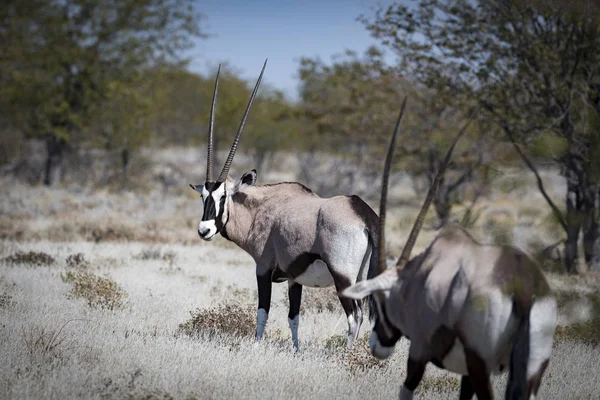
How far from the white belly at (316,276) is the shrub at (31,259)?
6380 mm

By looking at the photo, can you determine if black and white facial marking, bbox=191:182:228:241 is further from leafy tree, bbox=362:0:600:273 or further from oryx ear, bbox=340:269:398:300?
leafy tree, bbox=362:0:600:273

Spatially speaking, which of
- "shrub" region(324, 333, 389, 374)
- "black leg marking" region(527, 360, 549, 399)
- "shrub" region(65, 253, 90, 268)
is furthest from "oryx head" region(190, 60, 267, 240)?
"shrub" region(65, 253, 90, 268)

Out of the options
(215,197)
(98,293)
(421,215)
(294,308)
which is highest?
(421,215)

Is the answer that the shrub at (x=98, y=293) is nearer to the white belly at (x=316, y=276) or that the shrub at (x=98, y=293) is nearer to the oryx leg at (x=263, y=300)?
the oryx leg at (x=263, y=300)

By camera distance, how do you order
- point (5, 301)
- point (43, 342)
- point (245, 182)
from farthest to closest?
point (245, 182), point (5, 301), point (43, 342)

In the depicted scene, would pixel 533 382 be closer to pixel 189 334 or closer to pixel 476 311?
pixel 476 311

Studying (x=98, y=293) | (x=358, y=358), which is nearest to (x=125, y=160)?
(x=98, y=293)

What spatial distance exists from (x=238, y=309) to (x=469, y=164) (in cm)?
1502

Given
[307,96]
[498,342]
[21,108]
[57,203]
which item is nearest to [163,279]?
[498,342]

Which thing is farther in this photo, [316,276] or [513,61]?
[513,61]

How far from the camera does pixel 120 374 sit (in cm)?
563

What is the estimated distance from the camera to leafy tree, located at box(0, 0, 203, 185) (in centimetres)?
3095

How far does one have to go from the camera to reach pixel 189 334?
7.79 meters

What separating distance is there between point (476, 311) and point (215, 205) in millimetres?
4401
